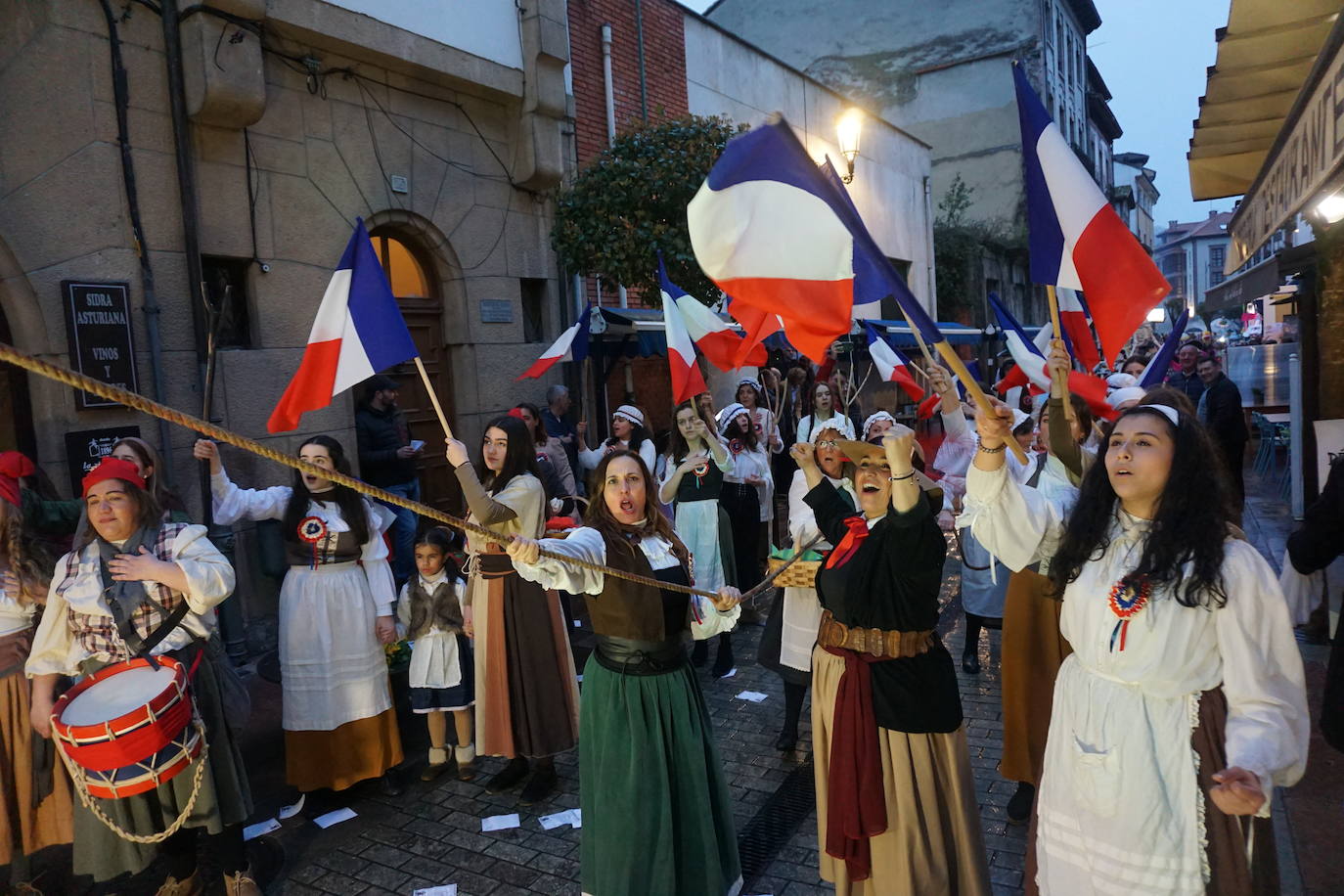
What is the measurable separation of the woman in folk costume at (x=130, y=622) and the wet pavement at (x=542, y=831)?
1.90 feet

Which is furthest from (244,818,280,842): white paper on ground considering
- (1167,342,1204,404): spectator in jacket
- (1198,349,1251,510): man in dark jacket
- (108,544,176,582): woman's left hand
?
(1167,342,1204,404): spectator in jacket

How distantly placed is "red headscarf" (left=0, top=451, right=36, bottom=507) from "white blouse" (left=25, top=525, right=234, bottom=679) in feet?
1.79

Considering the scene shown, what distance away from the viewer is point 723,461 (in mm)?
7363

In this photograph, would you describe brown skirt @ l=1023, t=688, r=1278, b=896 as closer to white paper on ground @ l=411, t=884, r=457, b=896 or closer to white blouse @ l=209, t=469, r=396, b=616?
white paper on ground @ l=411, t=884, r=457, b=896

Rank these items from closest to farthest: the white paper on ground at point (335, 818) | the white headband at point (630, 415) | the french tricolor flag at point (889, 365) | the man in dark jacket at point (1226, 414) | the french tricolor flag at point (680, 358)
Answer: the white paper on ground at point (335, 818) → the french tricolor flag at point (680, 358) → the french tricolor flag at point (889, 365) → the white headband at point (630, 415) → the man in dark jacket at point (1226, 414)

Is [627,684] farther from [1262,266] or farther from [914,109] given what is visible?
[914,109]

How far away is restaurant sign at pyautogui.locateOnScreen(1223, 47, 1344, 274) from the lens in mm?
3061

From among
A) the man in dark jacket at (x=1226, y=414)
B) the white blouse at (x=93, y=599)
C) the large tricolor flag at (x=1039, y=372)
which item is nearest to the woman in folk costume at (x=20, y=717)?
the white blouse at (x=93, y=599)

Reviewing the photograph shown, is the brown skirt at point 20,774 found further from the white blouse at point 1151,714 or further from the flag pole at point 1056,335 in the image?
the flag pole at point 1056,335

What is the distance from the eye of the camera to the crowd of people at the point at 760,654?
2498 mm

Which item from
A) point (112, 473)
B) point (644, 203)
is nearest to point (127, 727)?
point (112, 473)

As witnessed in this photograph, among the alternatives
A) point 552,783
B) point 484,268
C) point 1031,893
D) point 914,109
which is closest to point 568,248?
point 484,268

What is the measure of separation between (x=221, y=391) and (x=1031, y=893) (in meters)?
6.55

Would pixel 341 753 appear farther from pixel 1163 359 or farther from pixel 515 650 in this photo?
pixel 1163 359
